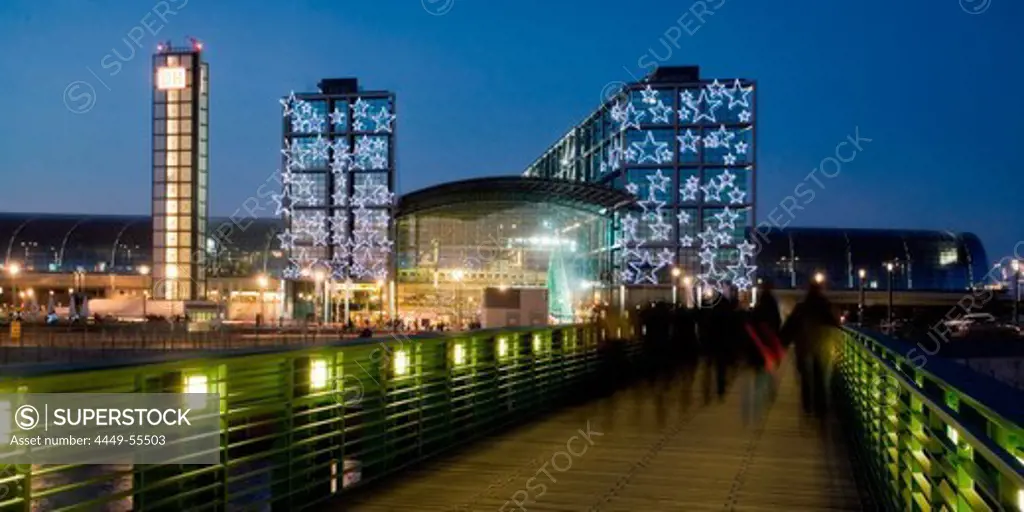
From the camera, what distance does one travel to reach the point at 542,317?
4494 centimetres

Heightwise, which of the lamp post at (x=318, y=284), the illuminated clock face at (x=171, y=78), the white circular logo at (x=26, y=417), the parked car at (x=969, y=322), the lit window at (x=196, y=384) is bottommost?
the parked car at (x=969, y=322)

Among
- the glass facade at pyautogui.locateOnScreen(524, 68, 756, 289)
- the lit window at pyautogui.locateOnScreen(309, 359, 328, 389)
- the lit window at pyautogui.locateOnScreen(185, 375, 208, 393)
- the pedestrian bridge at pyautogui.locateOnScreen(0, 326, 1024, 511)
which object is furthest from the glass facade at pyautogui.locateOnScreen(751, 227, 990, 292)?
the lit window at pyautogui.locateOnScreen(185, 375, 208, 393)

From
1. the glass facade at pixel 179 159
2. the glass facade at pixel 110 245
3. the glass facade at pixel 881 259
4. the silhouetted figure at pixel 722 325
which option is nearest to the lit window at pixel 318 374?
the silhouetted figure at pixel 722 325

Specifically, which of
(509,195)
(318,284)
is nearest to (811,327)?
→ (509,195)

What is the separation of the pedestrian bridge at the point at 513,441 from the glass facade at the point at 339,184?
64776 mm

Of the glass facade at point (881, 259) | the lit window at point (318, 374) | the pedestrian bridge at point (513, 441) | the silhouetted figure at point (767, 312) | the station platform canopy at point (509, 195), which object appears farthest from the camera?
the glass facade at point (881, 259)

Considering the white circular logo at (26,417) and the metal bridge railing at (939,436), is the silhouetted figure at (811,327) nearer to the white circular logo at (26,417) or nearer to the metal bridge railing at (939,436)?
the metal bridge railing at (939,436)

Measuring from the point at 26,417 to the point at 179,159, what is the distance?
67.1 meters

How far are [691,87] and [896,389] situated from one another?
75240mm

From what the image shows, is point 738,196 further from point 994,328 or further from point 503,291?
point 503,291

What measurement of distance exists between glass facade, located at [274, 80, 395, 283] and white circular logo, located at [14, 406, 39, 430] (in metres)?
76.5

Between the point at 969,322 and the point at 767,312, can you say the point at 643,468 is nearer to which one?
the point at 767,312

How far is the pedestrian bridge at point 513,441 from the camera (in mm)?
6609

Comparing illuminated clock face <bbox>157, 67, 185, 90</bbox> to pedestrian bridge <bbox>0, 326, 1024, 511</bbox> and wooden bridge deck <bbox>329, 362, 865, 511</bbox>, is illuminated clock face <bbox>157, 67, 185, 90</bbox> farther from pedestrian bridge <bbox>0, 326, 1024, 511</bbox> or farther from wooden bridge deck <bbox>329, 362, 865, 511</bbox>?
wooden bridge deck <bbox>329, 362, 865, 511</bbox>
